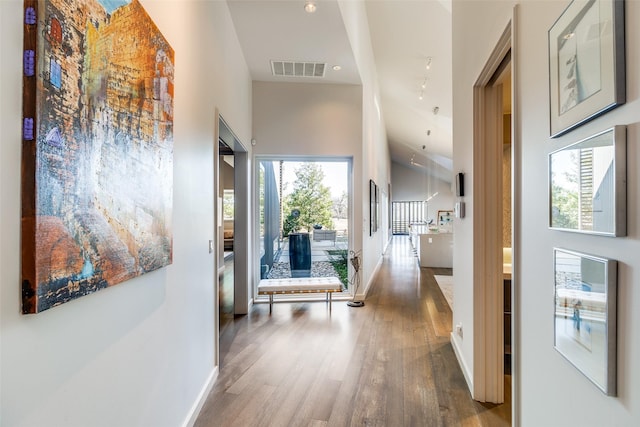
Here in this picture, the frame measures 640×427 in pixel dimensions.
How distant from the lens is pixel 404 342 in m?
3.40

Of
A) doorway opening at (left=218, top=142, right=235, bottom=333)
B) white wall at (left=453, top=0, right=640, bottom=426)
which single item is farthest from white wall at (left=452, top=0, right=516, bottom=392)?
doorway opening at (left=218, top=142, right=235, bottom=333)

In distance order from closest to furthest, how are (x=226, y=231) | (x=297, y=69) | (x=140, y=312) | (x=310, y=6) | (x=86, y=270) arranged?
(x=86, y=270)
(x=140, y=312)
(x=310, y=6)
(x=297, y=69)
(x=226, y=231)

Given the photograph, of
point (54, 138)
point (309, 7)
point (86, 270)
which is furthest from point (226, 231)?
point (54, 138)

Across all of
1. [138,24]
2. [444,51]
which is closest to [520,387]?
[138,24]

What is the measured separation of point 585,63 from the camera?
0.90 m

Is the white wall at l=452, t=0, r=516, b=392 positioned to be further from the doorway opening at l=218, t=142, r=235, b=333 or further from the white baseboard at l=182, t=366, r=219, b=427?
the doorway opening at l=218, t=142, r=235, b=333

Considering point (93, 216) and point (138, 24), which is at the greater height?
point (138, 24)

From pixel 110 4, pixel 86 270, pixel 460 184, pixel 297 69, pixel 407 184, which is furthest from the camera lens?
pixel 407 184

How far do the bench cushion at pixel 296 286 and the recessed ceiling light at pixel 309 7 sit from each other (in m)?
3.30

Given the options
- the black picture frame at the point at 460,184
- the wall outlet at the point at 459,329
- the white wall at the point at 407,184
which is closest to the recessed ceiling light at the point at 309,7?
the black picture frame at the point at 460,184

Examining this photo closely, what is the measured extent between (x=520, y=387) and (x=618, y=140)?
1.21m

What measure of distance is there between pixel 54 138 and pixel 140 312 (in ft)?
2.85

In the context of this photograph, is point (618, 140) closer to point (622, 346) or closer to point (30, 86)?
point (622, 346)

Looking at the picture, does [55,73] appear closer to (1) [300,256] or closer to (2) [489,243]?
(2) [489,243]
